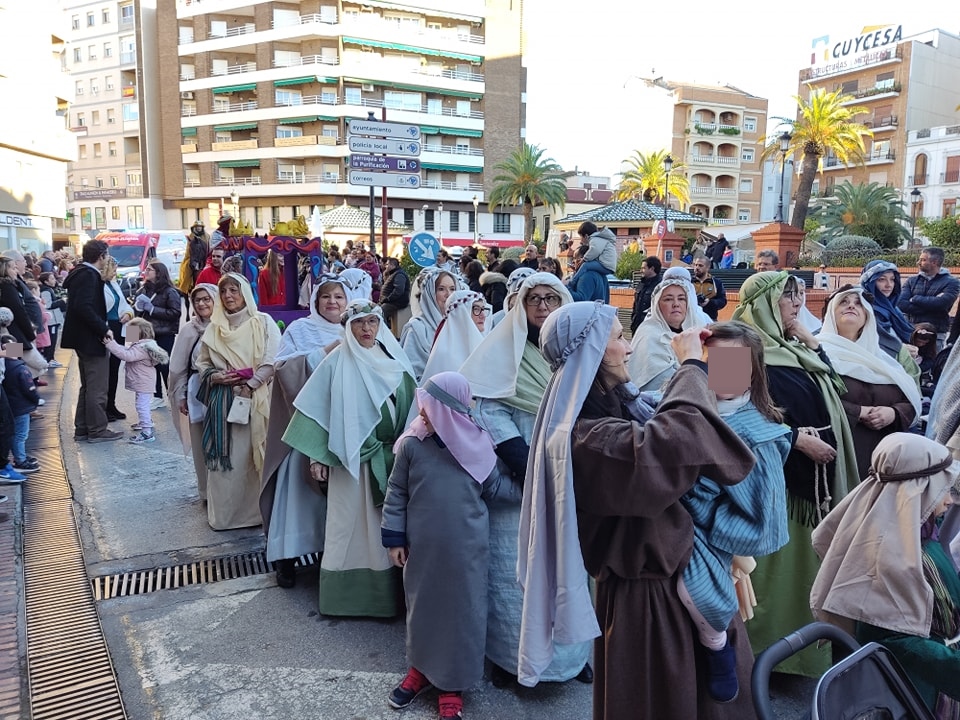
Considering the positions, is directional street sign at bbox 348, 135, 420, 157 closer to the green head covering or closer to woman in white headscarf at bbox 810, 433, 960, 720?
the green head covering

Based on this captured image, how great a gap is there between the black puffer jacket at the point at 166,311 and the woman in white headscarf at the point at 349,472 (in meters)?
5.44

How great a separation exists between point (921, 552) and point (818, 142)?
1509 inches

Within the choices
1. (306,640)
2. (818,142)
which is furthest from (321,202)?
(306,640)

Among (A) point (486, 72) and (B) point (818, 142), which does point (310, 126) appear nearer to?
(A) point (486, 72)

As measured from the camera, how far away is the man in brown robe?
6.02 feet

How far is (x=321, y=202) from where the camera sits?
4519 cm

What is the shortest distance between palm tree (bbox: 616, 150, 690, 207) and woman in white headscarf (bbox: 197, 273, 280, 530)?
4831 centimetres

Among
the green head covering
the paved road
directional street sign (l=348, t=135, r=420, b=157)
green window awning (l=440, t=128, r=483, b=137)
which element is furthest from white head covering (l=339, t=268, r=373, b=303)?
green window awning (l=440, t=128, r=483, b=137)

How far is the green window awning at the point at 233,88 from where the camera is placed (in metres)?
44.9

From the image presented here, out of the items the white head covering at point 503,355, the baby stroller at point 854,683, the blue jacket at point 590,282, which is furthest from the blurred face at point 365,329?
the blue jacket at point 590,282

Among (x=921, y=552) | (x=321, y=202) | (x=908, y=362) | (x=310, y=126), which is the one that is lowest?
(x=921, y=552)

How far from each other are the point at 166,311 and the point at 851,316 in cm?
749

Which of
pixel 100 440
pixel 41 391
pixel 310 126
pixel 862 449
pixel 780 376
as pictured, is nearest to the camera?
pixel 780 376

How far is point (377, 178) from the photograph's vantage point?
9203mm
